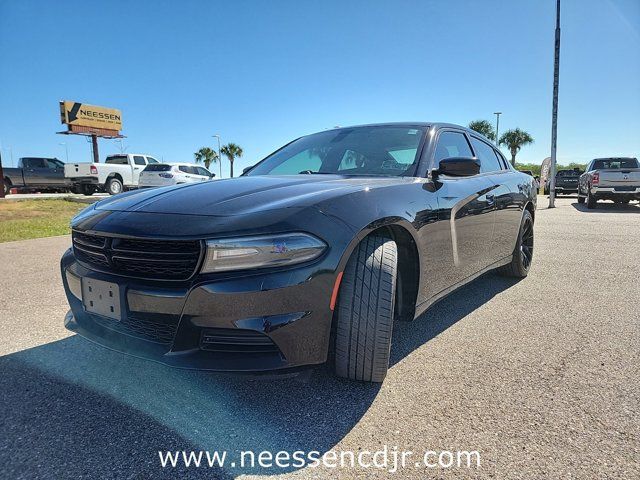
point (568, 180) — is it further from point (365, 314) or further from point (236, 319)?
point (236, 319)

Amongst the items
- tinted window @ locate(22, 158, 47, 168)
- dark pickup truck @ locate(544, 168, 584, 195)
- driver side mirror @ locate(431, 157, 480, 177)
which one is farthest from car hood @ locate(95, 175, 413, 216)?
dark pickup truck @ locate(544, 168, 584, 195)

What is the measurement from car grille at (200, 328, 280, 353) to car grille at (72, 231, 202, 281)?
257 millimetres

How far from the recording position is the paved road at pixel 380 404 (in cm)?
160

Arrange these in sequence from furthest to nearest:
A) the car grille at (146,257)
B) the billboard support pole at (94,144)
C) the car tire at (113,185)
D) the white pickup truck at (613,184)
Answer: the billboard support pole at (94,144), the car tire at (113,185), the white pickup truck at (613,184), the car grille at (146,257)

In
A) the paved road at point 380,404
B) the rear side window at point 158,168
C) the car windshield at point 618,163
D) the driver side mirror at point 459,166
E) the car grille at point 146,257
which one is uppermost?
the rear side window at point 158,168

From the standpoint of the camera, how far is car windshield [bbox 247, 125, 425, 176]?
2.81 m

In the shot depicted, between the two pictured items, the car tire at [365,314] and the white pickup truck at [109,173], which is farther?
the white pickup truck at [109,173]

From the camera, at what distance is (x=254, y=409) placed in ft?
6.46

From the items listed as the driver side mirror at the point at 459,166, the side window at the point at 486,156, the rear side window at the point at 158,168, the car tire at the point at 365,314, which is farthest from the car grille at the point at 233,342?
the rear side window at the point at 158,168

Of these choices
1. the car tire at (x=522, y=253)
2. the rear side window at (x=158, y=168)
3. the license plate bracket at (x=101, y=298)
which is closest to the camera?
the license plate bracket at (x=101, y=298)

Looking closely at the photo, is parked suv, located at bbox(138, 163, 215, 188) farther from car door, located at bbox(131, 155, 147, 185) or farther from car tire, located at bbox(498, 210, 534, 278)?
car tire, located at bbox(498, 210, 534, 278)

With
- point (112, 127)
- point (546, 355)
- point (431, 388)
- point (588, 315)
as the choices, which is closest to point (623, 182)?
point (588, 315)

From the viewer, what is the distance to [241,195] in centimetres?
205

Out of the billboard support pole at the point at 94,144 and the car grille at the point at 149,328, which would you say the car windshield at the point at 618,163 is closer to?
the car grille at the point at 149,328
